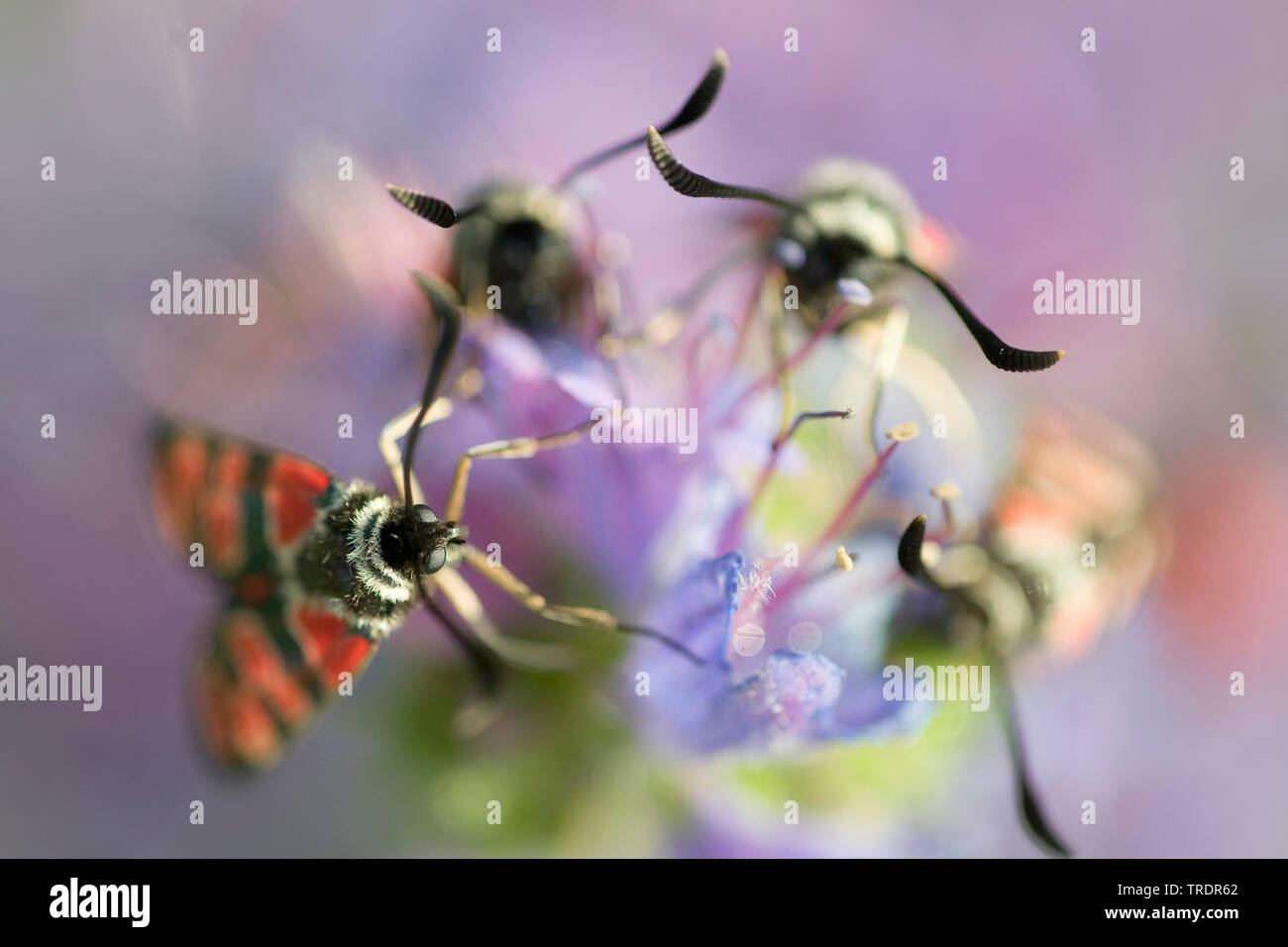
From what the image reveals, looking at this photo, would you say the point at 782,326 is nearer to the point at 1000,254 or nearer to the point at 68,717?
the point at 1000,254

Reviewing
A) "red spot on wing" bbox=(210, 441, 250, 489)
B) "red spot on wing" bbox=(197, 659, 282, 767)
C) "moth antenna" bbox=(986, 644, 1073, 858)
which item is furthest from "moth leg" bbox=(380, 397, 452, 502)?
"moth antenna" bbox=(986, 644, 1073, 858)

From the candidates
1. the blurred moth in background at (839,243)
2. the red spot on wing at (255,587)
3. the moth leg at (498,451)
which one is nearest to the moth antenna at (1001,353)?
the blurred moth in background at (839,243)

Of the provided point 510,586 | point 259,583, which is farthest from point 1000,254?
point 259,583

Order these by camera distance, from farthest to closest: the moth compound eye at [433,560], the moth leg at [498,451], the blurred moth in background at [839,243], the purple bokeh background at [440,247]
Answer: the purple bokeh background at [440,247] < the blurred moth in background at [839,243] < the moth leg at [498,451] < the moth compound eye at [433,560]

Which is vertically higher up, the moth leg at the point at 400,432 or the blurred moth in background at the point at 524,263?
the blurred moth in background at the point at 524,263

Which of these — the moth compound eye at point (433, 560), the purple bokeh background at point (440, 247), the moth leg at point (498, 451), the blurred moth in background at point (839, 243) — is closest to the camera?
the moth compound eye at point (433, 560)

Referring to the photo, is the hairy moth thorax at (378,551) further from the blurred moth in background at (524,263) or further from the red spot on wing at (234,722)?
the blurred moth in background at (524,263)

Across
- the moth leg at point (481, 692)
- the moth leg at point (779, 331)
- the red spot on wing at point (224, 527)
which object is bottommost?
the moth leg at point (481, 692)
